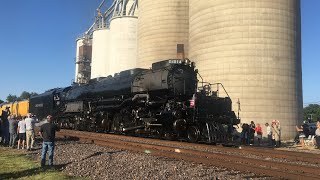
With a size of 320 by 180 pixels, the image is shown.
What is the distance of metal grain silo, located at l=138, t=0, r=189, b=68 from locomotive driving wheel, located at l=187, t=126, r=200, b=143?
2462 cm

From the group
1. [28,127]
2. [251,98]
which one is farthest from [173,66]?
[251,98]

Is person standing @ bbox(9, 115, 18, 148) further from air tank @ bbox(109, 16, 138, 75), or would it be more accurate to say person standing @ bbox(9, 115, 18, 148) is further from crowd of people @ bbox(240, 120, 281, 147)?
air tank @ bbox(109, 16, 138, 75)

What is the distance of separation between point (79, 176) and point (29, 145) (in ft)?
27.9

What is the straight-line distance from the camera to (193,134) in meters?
18.8

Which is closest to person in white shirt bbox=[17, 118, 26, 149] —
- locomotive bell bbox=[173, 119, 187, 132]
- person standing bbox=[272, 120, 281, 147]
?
locomotive bell bbox=[173, 119, 187, 132]

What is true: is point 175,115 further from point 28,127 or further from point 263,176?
point 263,176

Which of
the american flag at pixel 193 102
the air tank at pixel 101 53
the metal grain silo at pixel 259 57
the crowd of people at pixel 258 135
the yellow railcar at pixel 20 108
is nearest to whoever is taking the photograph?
the american flag at pixel 193 102

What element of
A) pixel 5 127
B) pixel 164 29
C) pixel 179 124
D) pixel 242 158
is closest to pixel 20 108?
pixel 164 29

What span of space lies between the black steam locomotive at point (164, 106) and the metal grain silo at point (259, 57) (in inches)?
434

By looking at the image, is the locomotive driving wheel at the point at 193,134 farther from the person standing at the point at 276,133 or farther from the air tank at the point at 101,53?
the air tank at the point at 101,53

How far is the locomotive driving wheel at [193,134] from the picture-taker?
60.4 feet

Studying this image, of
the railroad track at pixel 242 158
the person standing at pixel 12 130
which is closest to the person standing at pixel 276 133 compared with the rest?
the railroad track at pixel 242 158

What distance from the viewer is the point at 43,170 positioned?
10.8 metres

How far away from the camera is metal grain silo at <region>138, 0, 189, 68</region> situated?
43.0m
